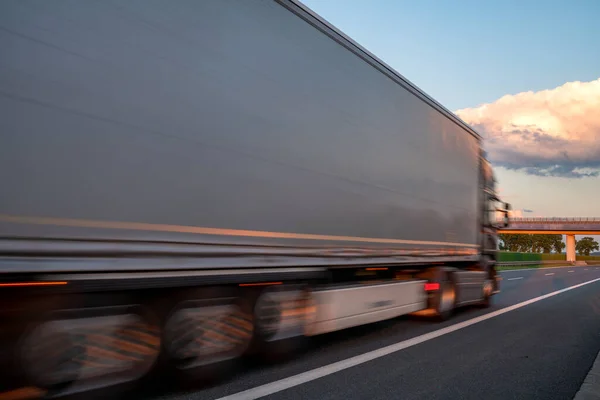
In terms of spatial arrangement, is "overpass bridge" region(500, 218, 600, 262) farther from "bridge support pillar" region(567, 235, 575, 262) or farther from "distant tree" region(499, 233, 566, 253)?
"distant tree" region(499, 233, 566, 253)

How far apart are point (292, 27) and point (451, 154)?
558 centimetres

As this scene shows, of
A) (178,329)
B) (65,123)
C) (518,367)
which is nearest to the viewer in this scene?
(65,123)

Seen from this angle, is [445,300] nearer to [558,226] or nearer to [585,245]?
[558,226]

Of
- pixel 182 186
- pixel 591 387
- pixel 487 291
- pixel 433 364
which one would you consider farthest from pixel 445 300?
pixel 182 186

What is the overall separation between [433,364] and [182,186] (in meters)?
3.85

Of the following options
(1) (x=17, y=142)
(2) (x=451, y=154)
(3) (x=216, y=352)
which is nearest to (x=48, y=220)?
(1) (x=17, y=142)

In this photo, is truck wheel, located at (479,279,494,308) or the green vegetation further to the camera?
the green vegetation

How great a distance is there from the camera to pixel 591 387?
18.1 feet

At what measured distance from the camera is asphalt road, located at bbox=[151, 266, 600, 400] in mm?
5230

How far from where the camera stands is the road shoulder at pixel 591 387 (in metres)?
5.18

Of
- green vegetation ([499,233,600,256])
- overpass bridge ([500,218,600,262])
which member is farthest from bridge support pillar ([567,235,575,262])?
green vegetation ([499,233,600,256])

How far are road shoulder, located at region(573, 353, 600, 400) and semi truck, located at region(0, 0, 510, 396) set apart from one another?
2.69 metres

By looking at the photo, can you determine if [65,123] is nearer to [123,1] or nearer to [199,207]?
[123,1]

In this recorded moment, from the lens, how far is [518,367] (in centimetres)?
659
